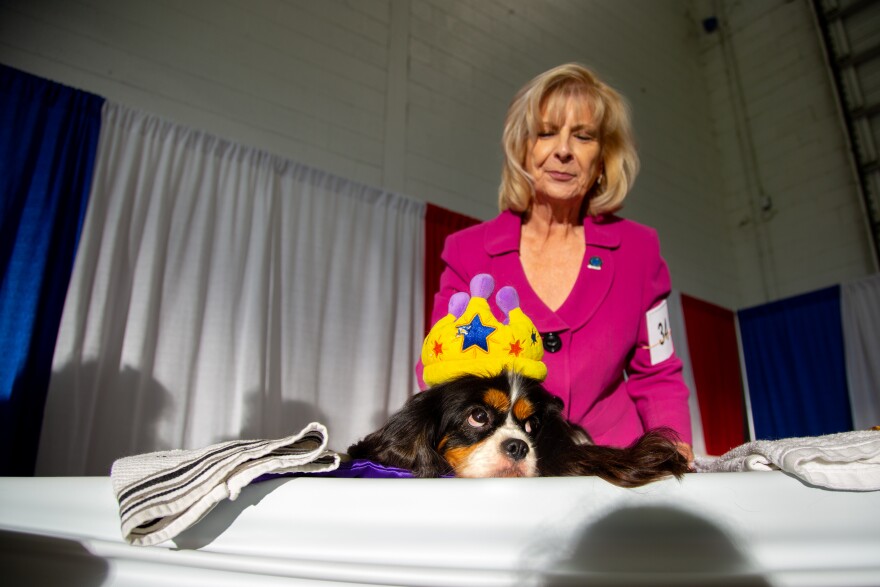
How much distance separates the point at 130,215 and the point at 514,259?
2404mm

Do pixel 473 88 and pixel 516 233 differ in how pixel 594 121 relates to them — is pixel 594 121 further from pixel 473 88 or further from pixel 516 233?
pixel 473 88

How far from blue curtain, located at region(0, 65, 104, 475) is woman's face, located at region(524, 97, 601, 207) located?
230 cm

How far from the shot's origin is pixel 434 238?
4.38m

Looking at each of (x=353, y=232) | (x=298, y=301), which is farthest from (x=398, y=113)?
(x=298, y=301)

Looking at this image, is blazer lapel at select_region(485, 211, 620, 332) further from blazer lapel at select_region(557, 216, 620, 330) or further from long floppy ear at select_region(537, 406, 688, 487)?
long floppy ear at select_region(537, 406, 688, 487)

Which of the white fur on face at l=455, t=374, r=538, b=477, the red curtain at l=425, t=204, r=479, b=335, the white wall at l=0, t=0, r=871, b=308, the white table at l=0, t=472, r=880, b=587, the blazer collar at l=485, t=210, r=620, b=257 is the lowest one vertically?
the white table at l=0, t=472, r=880, b=587

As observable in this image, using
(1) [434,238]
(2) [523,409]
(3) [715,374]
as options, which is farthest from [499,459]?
(3) [715,374]

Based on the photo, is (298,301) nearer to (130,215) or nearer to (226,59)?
(130,215)

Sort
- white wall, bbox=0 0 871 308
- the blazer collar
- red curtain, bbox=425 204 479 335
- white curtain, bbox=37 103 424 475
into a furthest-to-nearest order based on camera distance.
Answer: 1. red curtain, bbox=425 204 479 335
2. white wall, bbox=0 0 871 308
3. white curtain, bbox=37 103 424 475
4. the blazer collar

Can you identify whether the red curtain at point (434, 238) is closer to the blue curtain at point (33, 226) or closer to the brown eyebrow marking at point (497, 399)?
the blue curtain at point (33, 226)

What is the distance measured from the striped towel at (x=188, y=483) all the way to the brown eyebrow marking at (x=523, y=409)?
47cm

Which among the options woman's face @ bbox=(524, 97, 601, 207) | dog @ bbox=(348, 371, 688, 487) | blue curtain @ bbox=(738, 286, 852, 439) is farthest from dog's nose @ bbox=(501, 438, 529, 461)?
blue curtain @ bbox=(738, 286, 852, 439)

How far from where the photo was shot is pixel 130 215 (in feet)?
9.99

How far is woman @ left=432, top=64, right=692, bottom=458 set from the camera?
4.25ft
